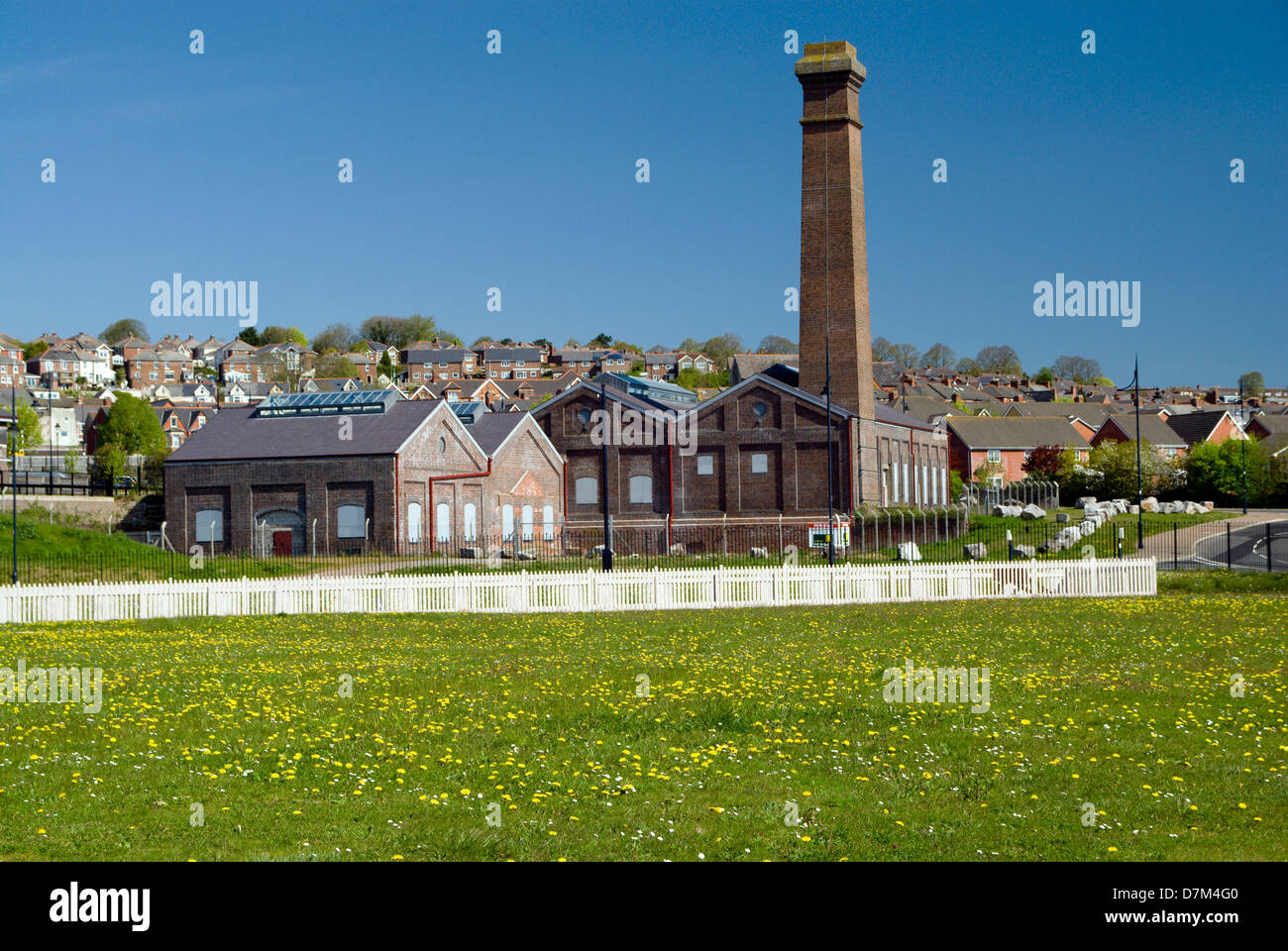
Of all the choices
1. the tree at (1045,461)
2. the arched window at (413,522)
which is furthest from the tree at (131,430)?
the tree at (1045,461)

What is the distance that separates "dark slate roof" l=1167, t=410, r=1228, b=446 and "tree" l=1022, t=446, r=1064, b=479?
13.4m

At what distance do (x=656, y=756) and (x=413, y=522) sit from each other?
44.1m

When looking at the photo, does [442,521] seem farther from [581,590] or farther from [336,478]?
[581,590]

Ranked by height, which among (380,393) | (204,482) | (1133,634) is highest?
(380,393)

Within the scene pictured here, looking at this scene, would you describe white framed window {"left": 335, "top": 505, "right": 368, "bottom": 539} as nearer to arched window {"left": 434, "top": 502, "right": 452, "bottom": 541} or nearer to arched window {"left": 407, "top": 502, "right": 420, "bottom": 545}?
arched window {"left": 407, "top": 502, "right": 420, "bottom": 545}

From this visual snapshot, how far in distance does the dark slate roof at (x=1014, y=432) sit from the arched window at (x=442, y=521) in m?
62.7

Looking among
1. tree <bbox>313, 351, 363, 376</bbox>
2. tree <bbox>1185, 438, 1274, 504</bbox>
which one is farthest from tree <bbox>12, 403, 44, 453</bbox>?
tree <bbox>1185, 438, 1274, 504</bbox>

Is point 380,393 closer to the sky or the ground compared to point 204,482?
closer to the sky

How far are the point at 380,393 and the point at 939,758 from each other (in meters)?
50.0

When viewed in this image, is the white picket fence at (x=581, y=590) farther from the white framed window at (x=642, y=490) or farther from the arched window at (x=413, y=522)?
the white framed window at (x=642, y=490)
